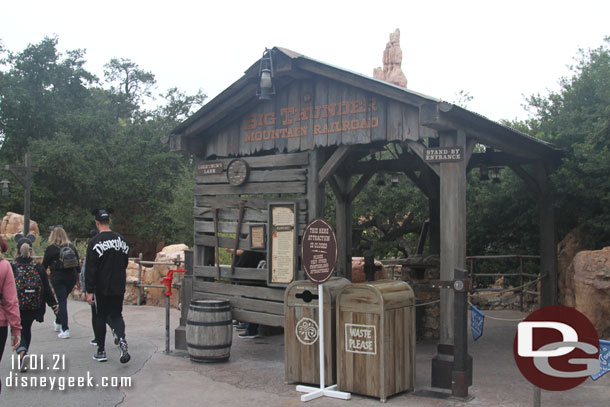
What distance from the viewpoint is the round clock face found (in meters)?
8.90

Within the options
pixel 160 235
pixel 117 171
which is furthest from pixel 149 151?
pixel 160 235

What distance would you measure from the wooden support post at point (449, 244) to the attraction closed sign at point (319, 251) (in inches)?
51.2

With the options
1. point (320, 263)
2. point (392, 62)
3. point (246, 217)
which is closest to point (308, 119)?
point (246, 217)

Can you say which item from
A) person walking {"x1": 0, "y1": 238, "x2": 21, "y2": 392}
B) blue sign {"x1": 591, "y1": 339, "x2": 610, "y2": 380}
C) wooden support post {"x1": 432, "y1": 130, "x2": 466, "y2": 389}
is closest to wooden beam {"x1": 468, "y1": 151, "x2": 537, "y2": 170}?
wooden support post {"x1": 432, "y1": 130, "x2": 466, "y2": 389}

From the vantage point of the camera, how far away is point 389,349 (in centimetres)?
648

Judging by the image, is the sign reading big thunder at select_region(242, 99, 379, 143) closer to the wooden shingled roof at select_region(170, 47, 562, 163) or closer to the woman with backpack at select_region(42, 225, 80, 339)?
the wooden shingled roof at select_region(170, 47, 562, 163)

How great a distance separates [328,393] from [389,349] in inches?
33.4

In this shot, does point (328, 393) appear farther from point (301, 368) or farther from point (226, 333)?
point (226, 333)

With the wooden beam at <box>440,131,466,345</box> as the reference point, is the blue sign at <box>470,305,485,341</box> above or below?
below

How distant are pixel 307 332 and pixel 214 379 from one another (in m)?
1.37

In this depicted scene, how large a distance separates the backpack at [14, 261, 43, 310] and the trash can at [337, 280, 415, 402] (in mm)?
3699

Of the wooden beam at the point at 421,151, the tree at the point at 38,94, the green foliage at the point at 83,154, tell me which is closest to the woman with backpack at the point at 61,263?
the wooden beam at the point at 421,151

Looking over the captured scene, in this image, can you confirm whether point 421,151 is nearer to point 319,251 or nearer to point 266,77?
point 319,251

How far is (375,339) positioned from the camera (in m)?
6.44
